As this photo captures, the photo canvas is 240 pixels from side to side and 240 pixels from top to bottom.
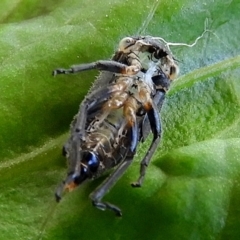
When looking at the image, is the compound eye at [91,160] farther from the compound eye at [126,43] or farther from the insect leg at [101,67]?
the compound eye at [126,43]

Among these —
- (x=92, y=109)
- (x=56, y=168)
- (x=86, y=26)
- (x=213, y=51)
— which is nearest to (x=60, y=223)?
(x=56, y=168)

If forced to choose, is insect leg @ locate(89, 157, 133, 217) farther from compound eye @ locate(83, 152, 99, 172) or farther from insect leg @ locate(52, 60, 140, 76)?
insect leg @ locate(52, 60, 140, 76)

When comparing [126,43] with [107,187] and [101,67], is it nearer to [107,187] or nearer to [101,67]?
[101,67]

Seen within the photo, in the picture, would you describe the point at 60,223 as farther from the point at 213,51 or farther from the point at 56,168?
the point at 213,51

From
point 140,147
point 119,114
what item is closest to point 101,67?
point 119,114

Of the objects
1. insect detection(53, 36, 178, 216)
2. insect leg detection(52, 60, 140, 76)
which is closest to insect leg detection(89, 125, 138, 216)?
insect detection(53, 36, 178, 216)

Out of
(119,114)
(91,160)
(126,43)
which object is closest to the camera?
(91,160)

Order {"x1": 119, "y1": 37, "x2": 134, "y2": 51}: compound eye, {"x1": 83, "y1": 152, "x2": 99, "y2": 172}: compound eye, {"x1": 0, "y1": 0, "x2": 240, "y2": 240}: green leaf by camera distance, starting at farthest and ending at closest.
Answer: {"x1": 119, "y1": 37, "x2": 134, "y2": 51}: compound eye < {"x1": 0, "y1": 0, "x2": 240, "y2": 240}: green leaf < {"x1": 83, "y1": 152, "x2": 99, "y2": 172}: compound eye
